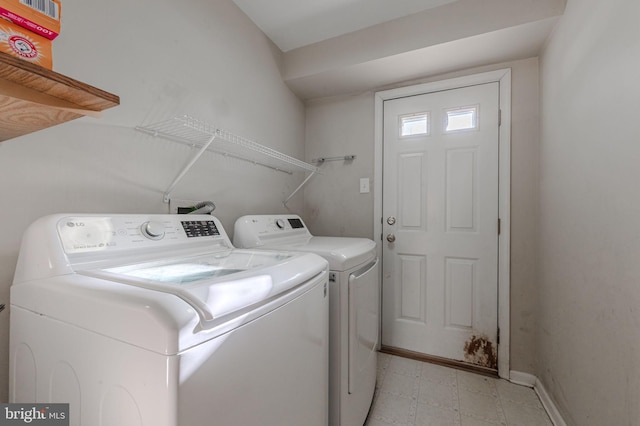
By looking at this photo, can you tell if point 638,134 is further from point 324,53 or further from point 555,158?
point 324,53

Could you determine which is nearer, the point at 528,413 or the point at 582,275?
the point at 582,275

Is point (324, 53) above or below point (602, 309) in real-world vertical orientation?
above

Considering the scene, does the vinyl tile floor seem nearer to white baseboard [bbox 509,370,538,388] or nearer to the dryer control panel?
white baseboard [bbox 509,370,538,388]

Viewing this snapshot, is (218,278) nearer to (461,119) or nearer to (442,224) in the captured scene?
(442,224)

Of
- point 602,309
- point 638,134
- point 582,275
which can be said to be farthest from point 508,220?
point 638,134

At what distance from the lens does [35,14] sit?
0.59 m

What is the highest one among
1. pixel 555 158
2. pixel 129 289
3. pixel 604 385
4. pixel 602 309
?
pixel 555 158

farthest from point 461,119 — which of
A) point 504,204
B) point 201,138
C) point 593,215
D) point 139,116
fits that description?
point 139,116

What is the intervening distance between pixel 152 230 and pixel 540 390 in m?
2.49

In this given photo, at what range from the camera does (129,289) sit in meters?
0.60

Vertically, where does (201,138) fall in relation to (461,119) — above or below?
below

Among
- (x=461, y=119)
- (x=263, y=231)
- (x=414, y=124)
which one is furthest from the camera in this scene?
(x=414, y=124)

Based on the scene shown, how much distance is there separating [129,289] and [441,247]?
6.98ft

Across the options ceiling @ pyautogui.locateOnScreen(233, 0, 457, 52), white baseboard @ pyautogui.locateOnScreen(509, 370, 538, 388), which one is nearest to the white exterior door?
white baseboard @ pyautogui.locateOnScreen(509, 370, 538, 388)
